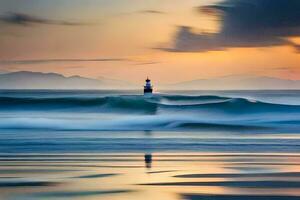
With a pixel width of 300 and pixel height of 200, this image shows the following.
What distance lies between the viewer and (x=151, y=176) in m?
10.8

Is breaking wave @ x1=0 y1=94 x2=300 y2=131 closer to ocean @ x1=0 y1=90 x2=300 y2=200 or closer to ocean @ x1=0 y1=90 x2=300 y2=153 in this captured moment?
ocean @ x1=0 y1=90 x2=300 y2=153

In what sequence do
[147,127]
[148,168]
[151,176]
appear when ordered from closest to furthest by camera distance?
1. [151,176]
2. [148,168]
3. [147,127]

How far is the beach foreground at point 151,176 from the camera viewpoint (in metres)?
9.16

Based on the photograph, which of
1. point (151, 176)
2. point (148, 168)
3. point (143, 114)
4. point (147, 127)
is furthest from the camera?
point (143, 114)

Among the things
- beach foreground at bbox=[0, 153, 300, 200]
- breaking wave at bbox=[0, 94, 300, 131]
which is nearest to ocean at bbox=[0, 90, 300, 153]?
breaking wave at bbox=[0, 94, 300, 131]

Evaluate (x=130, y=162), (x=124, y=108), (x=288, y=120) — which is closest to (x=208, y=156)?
(x=130, y=162)

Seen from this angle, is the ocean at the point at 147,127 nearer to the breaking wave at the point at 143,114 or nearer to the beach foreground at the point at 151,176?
the breaking wave at the point at 143,114

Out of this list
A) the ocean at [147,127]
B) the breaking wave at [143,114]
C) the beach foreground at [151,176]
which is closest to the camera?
the beach foreground at [151,176]

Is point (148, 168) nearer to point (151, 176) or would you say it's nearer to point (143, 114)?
point (151, 176)

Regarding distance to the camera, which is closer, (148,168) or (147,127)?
(148,168)

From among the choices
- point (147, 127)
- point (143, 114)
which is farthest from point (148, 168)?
point (143, 114)

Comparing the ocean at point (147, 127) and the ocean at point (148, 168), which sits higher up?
the ocean at point (147, 127)

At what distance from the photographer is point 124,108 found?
133ft

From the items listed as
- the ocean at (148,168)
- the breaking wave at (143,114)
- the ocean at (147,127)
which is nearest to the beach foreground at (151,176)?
the ocean at (148,168)
